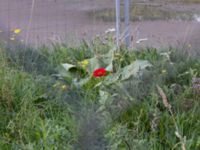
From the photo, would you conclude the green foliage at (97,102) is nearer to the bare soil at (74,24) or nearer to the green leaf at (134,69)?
the green leaf at (134,69)

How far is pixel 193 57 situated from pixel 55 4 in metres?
6.39

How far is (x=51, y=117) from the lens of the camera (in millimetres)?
3475

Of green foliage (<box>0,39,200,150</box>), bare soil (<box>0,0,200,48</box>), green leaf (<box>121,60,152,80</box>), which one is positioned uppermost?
green leaf (<box>121,60,152,80</box>)

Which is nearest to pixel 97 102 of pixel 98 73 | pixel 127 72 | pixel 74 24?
pixel 98 73

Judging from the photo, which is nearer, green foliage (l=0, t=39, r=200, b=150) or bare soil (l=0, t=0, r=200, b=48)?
green foliage (l=0, t=39, r=200, b=150)

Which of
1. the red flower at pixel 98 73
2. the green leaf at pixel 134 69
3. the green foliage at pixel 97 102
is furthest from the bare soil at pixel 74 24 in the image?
the red flower at pixel 98 73

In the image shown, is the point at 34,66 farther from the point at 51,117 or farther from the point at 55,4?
the point at 55,4

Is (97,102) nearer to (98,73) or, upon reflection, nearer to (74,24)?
(98,73)

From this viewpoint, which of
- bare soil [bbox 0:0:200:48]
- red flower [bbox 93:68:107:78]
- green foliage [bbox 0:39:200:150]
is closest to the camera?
green foliage [bbox 0:39:200:150]

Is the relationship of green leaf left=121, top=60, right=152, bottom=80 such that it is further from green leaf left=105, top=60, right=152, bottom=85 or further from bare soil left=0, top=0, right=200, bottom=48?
bare soil left=0, top=0, right=200, bottom=48

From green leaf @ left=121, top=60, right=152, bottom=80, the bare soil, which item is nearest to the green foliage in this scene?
green leaf @ left=121, top=60, right=152, bottom=80

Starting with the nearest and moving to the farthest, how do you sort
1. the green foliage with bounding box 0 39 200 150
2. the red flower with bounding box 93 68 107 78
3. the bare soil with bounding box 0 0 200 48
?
1. the green foliage with bounding box 0 39 200 150
2. the red flower with bounding box 93 68 107 78
3. the bare soil with bounding box 0 0 200 48

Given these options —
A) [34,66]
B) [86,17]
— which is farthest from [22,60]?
[86,17]

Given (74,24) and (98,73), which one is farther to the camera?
(74,24)
